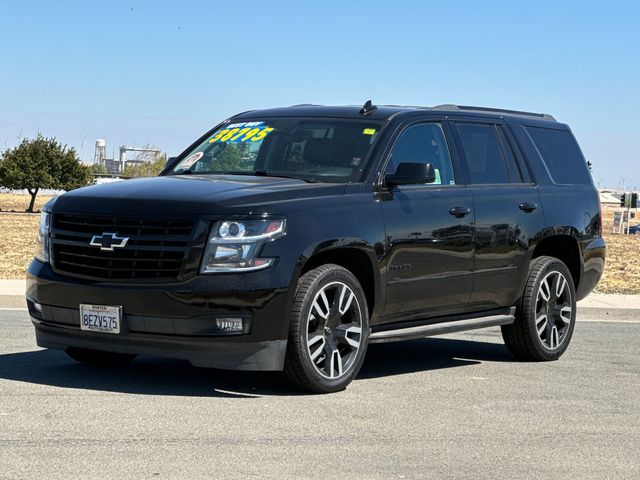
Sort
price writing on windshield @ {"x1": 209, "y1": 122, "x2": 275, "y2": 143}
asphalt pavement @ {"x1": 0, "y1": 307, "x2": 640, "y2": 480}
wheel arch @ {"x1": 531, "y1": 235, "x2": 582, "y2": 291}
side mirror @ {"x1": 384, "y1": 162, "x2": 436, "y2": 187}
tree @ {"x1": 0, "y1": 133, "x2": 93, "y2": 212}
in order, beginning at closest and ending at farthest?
asphalt pavement @ {"x1": 0, "y1": 307, "x2": 640, "y2": 480} → side mirror @ {"x1": 384, "y1": 162, "x2": 436, "y2": 187} → price writing on windshield @ {"x1": 209, "y1": 122, "x2": 275, "y2": 143} → wheel arch @ {"x1": 531, "y1": 235, "x2": 582, "y2": 291} → tree @ {"x1": 0, "y1": 133, "x2": 93, "y2": 212}

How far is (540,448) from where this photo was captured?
257 inches

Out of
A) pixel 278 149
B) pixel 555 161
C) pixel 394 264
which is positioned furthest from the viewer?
pixel 555 161

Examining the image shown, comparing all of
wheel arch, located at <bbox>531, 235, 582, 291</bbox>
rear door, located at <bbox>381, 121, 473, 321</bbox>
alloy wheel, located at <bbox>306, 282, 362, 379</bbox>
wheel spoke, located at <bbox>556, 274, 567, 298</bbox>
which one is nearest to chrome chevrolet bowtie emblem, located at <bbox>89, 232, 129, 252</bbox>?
alloy wheel, located at <bbox>306, 282, 362, 379</bbox>

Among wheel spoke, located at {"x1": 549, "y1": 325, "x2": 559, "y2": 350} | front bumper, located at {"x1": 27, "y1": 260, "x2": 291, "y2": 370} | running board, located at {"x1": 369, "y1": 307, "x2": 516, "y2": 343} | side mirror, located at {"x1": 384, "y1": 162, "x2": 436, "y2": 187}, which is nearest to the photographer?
front bumper, located at {"x1": 27, "y1": 260, "x2": 291, "y2": 370}

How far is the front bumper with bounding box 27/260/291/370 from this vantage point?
24.4ft

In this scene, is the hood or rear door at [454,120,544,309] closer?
the hood

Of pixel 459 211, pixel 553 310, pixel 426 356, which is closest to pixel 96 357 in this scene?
pixel 459 211

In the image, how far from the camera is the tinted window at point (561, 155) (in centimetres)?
1054

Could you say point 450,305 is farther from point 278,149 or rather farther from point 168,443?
point 168,443

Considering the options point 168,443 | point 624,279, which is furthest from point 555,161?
point 624,279

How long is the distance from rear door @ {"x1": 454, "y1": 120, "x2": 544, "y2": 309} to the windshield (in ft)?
3.52

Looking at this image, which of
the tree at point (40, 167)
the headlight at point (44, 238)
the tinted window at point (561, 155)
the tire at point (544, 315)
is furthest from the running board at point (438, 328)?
the tree at point (40, 167)

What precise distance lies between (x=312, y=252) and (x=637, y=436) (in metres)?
2.29

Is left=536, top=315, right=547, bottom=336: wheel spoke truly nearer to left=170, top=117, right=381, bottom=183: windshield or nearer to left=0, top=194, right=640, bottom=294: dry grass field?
left=170, top=117, right=381, bottom=183: windshield
